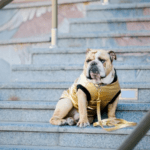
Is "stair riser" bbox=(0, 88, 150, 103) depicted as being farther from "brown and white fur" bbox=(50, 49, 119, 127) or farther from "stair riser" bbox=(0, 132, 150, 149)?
"stair riser" bbox=(0, 132, 150, 149)

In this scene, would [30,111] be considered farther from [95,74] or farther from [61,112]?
[95,74]

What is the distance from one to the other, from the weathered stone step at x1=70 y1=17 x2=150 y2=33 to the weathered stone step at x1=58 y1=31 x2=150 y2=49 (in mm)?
252

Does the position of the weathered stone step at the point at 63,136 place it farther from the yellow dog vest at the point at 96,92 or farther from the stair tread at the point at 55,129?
the yellow dog vest at the point at 96,92

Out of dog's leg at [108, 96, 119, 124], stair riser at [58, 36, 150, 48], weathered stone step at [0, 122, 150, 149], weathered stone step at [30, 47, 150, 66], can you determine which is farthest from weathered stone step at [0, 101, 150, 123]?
stair riser at [58, 36, 150, 48]

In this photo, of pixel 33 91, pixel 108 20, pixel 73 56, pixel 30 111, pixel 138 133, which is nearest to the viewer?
pixel 138 133

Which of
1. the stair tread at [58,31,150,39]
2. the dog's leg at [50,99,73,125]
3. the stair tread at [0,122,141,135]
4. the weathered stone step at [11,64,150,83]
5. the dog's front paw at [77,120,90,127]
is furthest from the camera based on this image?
the stair tread at [58,31,150,39]

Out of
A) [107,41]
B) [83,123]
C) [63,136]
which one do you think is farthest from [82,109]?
[107,41]

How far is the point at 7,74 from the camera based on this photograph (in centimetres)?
435

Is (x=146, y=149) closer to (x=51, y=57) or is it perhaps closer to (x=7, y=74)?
(x=51, y=57)

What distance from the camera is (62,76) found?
3.01 m

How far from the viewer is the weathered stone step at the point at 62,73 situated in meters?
2.85

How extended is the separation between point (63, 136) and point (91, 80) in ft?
1.71

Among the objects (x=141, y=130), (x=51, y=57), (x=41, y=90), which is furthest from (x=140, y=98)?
(x=141, y=130)

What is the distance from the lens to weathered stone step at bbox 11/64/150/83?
2852mm
